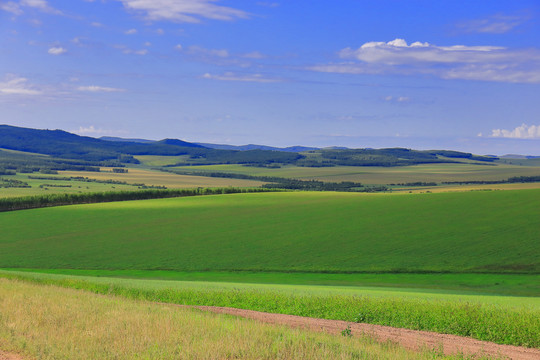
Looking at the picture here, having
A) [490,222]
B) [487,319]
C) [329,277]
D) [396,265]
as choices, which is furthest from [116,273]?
[490,222]

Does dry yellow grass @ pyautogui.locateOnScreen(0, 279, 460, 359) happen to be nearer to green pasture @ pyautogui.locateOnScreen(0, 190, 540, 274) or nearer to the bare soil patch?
the bare soil patch

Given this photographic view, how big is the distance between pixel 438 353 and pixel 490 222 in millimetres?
45530

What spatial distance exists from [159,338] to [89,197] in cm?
Answer: 9043

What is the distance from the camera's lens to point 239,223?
2456 inches

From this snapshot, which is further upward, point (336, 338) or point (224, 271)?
point (336, 338)

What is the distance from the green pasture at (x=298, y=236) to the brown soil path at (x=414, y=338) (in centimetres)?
2543

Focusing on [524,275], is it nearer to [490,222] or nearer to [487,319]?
[490,222]

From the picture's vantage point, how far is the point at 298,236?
172ft

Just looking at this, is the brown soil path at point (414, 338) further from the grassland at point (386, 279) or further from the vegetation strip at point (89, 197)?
the vegetation strip at point (89, 197)

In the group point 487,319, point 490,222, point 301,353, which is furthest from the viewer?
point 490,222

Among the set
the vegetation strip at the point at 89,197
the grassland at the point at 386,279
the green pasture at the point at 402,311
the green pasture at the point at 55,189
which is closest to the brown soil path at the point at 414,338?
the green pasture at the point at 402,311

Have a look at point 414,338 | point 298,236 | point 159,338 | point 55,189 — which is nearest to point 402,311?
point 414,338

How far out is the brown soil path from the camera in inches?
428

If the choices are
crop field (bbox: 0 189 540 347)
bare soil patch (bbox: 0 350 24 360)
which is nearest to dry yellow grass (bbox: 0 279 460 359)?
bare soil patch (bbox: 0 350 24 360)
